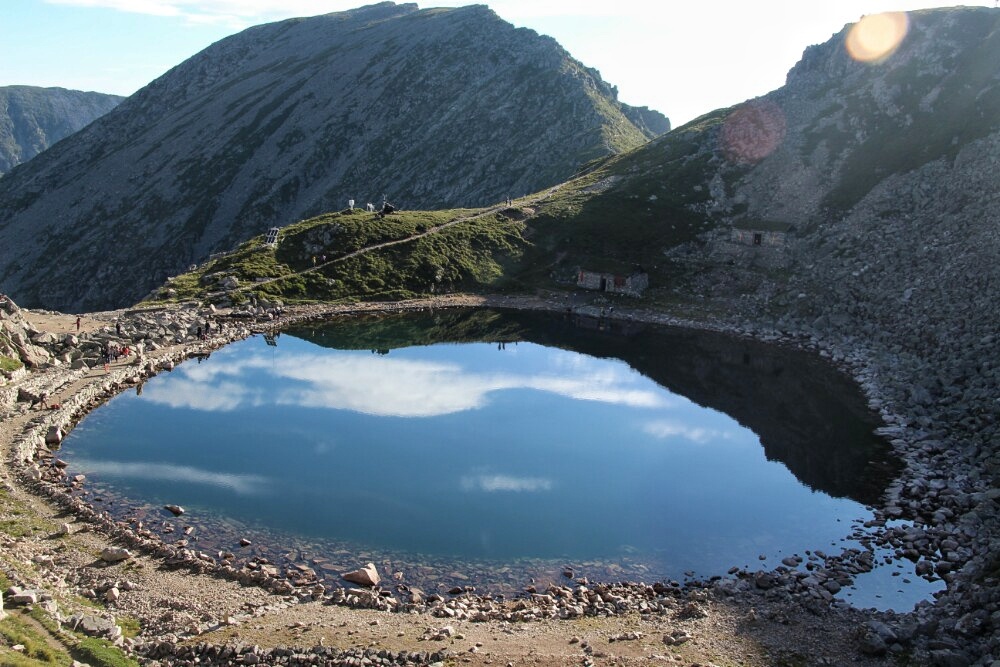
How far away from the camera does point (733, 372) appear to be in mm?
78688

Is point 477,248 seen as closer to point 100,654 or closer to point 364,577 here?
point 364,577

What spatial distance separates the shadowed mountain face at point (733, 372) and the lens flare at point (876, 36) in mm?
79861

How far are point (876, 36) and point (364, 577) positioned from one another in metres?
148

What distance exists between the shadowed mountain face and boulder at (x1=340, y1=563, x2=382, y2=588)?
32.1m

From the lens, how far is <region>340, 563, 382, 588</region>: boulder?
35.8 m

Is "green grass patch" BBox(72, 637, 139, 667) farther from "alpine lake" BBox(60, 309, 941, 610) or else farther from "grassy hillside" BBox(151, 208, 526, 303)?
"grassy hillside" BBox(151, 208, 526, 303)

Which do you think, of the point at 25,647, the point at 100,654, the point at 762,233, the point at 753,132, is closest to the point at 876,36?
the point at 753,132

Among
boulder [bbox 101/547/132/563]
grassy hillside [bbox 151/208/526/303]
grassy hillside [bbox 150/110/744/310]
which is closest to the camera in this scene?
boulder [bbox 101/547/132/563]

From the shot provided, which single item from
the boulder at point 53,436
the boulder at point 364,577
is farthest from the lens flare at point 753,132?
the boulder at point 53,436

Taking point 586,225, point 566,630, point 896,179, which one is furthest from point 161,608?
point 896,179

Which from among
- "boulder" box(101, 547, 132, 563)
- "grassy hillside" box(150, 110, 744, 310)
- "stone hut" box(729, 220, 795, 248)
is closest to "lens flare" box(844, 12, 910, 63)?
"grassy hillside" box(150, 110, 744, 310)

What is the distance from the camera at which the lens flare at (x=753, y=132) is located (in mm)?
133125

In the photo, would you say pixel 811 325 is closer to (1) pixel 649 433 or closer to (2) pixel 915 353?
(2) pixel 915 353

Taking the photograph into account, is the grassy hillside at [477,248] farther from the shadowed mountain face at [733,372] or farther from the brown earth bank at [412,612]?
the brown earth bank at [412,612]
